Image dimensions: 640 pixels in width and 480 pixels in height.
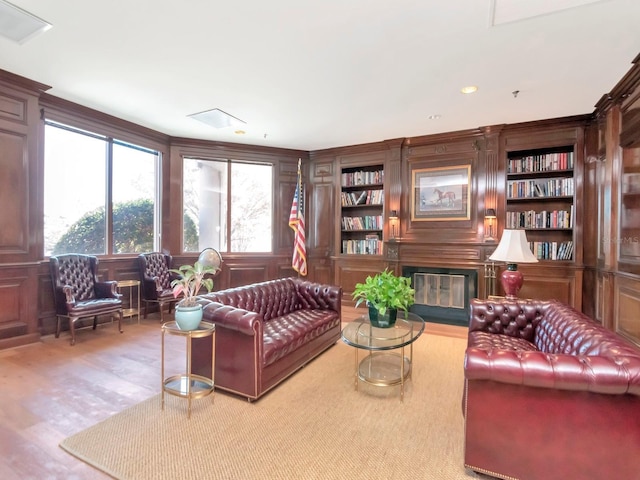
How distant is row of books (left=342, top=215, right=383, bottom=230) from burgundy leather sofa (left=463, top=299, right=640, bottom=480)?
4141 mm

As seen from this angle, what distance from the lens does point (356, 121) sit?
4711 millimetres

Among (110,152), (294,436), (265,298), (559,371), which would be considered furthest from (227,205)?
(559,371)

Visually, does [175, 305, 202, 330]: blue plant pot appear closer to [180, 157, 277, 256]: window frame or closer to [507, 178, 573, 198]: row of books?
[180, 157, 277, 256]: window frame

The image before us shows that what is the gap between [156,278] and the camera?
4.89 meters

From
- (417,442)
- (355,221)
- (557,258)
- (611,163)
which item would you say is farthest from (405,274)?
(417,442)

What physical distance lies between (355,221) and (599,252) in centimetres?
352

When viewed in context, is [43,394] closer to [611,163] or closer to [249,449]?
[249,449]

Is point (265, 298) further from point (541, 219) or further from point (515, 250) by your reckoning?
point (541, 219)

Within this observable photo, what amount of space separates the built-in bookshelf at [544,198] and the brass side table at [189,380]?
4.47 meters

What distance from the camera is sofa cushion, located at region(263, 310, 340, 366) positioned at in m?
2.71

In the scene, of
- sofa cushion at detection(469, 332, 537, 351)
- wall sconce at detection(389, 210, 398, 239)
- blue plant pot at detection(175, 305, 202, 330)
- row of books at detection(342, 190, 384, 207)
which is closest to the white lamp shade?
Result: sofa cushion at detection(469, 332, 537, 351)

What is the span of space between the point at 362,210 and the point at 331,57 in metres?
3.53

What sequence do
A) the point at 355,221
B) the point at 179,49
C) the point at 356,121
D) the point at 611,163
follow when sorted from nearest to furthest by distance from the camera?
the point at 179,49
the point at 611,163
the point at 356,121
the point at 355,221

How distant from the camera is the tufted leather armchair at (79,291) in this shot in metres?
3.87
